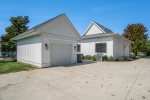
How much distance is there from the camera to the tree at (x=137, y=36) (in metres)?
31.2

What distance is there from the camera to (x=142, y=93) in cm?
498

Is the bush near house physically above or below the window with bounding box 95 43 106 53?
below

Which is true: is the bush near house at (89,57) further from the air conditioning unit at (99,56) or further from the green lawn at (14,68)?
the green lawn at (14,68)

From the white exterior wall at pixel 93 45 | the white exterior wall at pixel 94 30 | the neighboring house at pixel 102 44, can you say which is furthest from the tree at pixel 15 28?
the white exterior wall at pixel 94 30

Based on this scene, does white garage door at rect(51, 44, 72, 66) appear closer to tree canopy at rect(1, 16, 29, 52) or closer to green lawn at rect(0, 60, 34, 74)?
Result: green lawn at rect(0, 60, 34, 74)

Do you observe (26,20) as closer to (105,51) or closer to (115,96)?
(105,51)

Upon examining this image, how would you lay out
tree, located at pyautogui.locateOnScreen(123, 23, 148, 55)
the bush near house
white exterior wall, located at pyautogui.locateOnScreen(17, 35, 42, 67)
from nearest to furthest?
1. white exterior wall, located at pyautogui.locateOnScreen(17, 35, 42, 67)
2. the bush near house
3. tree, located at pyautogui.locateOnScreen(123, 23, 148, 55)

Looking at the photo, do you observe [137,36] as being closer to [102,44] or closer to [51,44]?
[102,44]

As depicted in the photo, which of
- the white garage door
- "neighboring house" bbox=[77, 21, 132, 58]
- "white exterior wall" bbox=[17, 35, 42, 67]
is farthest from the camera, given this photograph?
"neighboring house" bbox=[77, 21, 132, 58]

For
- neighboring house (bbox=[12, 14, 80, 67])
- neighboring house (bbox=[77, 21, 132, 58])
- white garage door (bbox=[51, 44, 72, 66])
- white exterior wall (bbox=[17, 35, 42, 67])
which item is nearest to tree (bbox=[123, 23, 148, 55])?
neighboring house (bbox=[77, 21, 132, 58])

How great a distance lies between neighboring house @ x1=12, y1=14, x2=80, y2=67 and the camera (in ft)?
38.9

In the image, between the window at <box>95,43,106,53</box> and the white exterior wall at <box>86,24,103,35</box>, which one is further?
the white exterior wall at <box>86,24,103,35</box>

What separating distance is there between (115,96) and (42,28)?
907cm

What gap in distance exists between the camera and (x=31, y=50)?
13.3m
